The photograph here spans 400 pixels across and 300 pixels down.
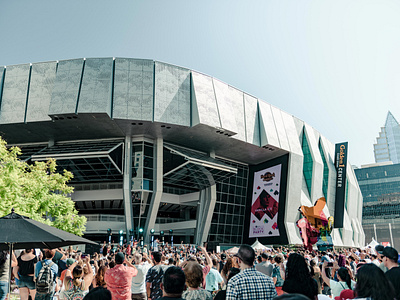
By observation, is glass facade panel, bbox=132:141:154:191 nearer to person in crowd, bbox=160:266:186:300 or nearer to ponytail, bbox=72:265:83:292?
ponytail, bbox=72:265:83:292

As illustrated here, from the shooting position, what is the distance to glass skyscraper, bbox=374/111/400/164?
6434 inches

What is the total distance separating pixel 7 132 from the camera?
3538cm

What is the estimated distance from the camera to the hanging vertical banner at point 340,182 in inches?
1971

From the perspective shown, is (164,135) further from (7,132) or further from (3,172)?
(3,172)

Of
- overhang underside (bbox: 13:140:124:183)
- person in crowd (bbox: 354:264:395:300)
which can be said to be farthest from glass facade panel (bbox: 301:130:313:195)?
person in crowd (bbox: 354:264:395:300)

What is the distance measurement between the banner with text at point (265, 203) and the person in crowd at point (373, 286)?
136 feet

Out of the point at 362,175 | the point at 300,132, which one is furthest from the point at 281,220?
the point at 362,175

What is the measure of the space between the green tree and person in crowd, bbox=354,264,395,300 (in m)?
18.1

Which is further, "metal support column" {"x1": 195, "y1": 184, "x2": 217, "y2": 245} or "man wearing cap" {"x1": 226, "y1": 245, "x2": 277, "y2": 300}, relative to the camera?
"metal support column" {"x1": 195, "y1": 184, "x2": 217, "y2": 245}

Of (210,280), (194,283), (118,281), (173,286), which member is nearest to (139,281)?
(118,281)

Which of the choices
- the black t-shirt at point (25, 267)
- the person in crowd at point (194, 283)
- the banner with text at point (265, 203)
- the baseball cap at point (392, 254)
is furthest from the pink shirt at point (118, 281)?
the banner with text at point (265, 203)

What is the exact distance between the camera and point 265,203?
46.1 m

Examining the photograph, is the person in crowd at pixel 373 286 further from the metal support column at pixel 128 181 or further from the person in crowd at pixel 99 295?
the metal support column at pixel 128 181

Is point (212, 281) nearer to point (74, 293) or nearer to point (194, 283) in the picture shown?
point (74, 293)
